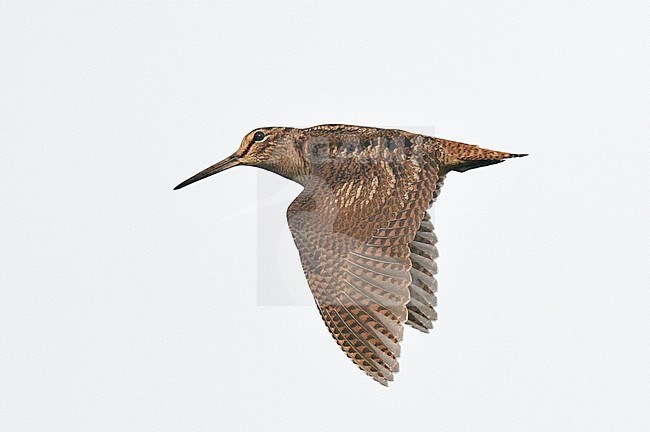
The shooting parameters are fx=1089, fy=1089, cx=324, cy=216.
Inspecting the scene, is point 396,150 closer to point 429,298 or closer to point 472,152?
point 472,152

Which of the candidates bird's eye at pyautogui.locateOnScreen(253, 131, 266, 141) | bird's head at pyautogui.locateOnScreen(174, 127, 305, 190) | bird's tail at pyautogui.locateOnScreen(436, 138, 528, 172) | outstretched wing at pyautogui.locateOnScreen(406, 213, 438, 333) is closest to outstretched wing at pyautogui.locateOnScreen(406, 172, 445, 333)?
outstretched wing at pyautogui.locateOnScreen(406, 213, 438, 333)

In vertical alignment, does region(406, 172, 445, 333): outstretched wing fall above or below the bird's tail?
below

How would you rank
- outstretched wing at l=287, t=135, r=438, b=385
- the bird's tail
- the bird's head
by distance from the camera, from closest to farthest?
outstretched wing at l=287, t=135, r=438, b=385, the bird's tail, the bird's head

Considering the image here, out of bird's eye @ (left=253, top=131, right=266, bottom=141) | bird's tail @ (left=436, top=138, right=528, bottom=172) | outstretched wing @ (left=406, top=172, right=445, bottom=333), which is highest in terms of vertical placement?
bird's eye @ (left=253, top=131, right=266, bottom=141)

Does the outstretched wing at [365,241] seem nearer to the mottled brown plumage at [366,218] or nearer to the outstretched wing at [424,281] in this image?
the mottled brown plumage at [366,218]

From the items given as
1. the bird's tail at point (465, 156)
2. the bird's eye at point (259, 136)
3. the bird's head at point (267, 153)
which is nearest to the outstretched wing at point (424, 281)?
the bird's tail at point (465, 156)

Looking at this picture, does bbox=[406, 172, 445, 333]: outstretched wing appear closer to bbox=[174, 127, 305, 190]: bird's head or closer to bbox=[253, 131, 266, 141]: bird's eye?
bbox=[174, 127, 305, 190]: bird's head
